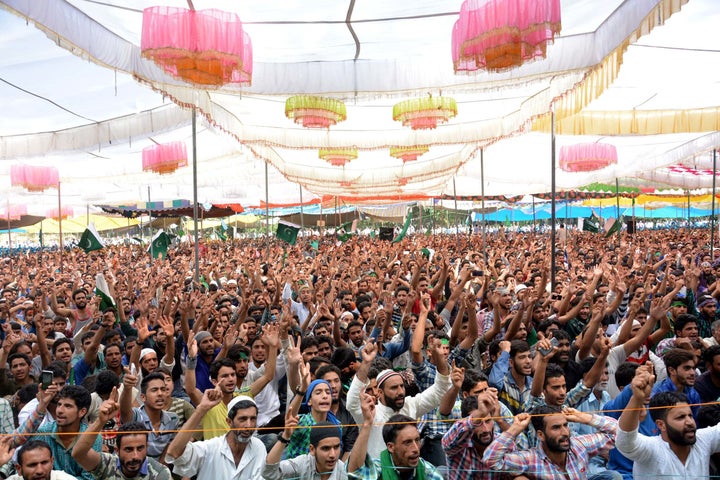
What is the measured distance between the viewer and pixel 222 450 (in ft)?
12.2

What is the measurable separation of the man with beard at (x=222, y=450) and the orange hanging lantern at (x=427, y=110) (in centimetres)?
629

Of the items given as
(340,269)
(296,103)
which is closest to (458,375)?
(296,103)

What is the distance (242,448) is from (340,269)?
9202mm

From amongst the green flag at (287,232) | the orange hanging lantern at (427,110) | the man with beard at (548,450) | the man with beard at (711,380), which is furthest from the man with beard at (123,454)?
the green flag at (287,232)

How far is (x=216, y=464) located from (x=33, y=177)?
11.9m

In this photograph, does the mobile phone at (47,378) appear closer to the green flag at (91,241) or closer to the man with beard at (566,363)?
the man with beard at (566,363)

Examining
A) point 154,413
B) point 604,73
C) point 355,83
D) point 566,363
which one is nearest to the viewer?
point 154,413

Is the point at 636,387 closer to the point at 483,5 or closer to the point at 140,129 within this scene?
the point at 483,5

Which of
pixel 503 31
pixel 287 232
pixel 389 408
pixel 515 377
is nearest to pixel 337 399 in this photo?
pixel 389 408

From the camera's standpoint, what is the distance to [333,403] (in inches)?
181

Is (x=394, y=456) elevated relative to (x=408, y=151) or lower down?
lower down

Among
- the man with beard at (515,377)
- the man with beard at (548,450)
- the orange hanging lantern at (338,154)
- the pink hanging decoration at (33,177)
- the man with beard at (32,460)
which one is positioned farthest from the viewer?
the pink hanging decoration at (33,177)

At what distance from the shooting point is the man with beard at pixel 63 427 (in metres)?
3.80

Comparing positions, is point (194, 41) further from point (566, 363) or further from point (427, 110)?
point (427, 110)
